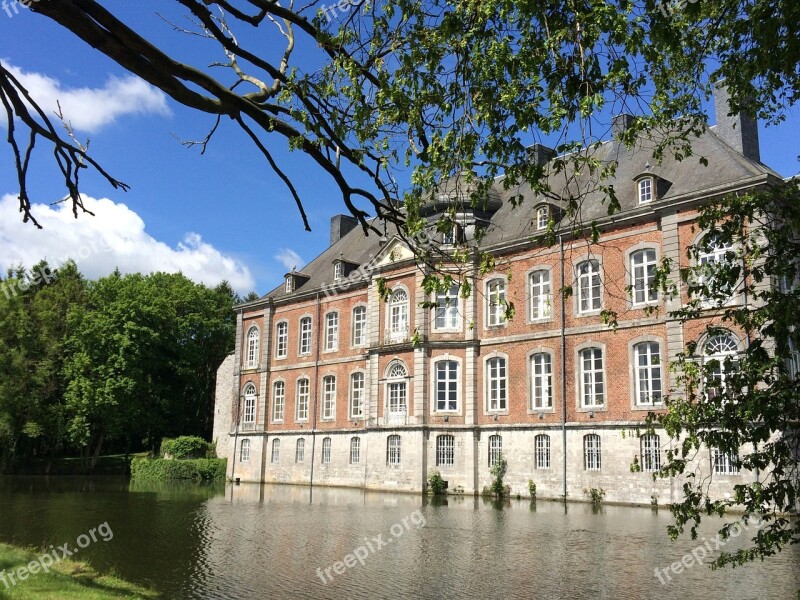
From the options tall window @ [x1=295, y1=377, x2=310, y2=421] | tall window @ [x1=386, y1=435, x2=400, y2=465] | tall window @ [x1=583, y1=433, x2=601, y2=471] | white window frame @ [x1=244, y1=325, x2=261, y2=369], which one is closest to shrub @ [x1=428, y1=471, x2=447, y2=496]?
tall window @ [x1=386, y1=435, x2=400, y2=465]

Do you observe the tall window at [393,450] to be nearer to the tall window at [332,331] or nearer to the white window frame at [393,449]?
the white window frame at [393,449]

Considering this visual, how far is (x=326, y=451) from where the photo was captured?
34.0 m

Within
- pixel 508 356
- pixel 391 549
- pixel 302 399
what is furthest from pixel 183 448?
pixel 391 549

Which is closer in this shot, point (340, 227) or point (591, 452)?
point (591, 452)

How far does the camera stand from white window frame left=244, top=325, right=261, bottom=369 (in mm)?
39344

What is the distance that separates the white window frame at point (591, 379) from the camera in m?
→ 24.5

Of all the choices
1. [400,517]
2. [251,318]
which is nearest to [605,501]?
[400,517]

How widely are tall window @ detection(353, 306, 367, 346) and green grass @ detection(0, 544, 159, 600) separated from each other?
74.3 feet

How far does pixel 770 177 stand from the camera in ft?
69.7

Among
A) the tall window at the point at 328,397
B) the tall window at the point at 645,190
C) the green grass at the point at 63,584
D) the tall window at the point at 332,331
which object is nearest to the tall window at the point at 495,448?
the tall window at the point at 328,397

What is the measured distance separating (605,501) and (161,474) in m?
24.9

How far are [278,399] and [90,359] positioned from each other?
11.8m

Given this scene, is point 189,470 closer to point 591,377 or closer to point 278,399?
point 278,399

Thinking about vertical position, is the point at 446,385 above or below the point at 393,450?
above
